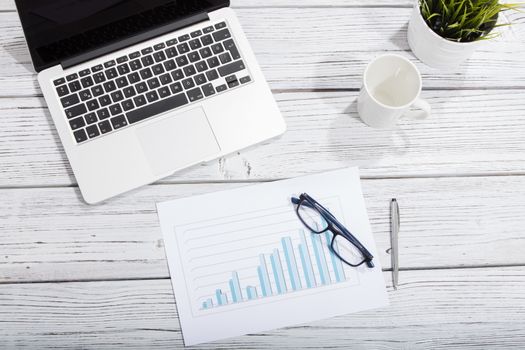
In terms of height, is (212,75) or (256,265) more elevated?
(212,75)

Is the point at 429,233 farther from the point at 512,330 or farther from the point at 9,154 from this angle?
the point at 9,154

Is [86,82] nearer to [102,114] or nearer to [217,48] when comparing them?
Result: [102,114]

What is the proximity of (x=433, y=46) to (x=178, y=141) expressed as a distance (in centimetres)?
43

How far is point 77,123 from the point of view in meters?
0.76

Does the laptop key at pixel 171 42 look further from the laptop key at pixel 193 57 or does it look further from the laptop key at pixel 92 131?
the laptop key at pixel 92 131

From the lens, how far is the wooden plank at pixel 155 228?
76 cm

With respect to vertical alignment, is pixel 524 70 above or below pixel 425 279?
above

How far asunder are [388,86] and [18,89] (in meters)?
0.60

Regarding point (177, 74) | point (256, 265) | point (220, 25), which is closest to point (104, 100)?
point (177, 74)

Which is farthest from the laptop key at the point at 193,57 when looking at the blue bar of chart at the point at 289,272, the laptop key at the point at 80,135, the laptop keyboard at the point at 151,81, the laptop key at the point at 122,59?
the blue bar of chart at the point at 289,272

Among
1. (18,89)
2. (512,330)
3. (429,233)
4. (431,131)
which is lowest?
(512,330)

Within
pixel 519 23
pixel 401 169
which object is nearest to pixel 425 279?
pixel 401 169

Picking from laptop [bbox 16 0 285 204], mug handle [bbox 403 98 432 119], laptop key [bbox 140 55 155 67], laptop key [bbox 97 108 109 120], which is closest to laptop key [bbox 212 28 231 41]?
laptop [bbox 16 0 285 204]

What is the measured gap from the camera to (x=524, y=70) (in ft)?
2.77
